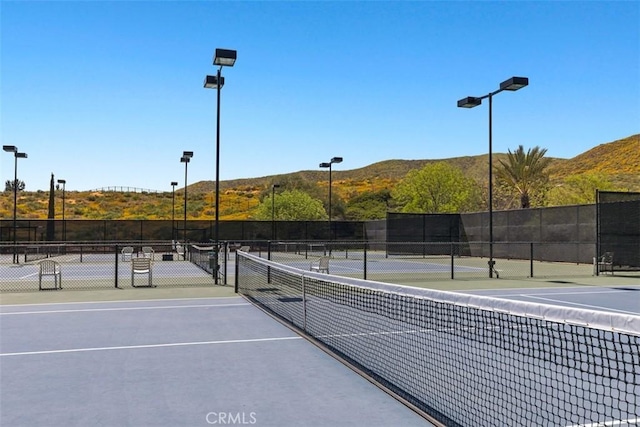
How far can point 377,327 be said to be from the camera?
29.6 feet

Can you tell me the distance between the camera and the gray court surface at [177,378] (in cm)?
498

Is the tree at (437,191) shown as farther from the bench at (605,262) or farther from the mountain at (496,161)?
the bench at (605,262)

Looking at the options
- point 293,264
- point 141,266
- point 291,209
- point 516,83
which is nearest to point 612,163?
point 291,209

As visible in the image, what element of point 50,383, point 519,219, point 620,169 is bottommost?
point 50,383

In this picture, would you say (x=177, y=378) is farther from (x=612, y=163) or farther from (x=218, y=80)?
(x=612, y=163)

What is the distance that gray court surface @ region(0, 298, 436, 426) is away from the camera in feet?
16.3

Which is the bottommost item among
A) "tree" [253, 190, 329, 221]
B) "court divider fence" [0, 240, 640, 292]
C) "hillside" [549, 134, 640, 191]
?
"court divider fence" [0, 240, 640, 292]

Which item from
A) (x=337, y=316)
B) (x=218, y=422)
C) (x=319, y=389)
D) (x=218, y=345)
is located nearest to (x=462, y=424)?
(x=319, y=389)

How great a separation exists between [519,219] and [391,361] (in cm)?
2872

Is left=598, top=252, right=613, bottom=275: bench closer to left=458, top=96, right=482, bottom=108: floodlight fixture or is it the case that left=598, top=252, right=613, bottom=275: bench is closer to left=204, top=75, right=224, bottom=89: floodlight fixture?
left=458, top=96, right=482, bottom=108: floodlight fixture

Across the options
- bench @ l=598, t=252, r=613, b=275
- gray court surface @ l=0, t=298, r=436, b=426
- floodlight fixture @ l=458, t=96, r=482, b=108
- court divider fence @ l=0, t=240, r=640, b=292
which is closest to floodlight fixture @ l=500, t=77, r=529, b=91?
floodlight fixture @ l=458, t=96, r=482, b=108

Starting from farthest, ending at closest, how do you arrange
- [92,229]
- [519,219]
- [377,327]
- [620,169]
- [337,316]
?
[620,169], [92,229], [519,219], [337,316], [377,327]

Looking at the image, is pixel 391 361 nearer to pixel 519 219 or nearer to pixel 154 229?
pixel 519 219

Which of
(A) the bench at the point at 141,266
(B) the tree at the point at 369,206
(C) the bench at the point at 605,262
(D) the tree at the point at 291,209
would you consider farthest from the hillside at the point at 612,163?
(A) the bench at the point at 141,266
